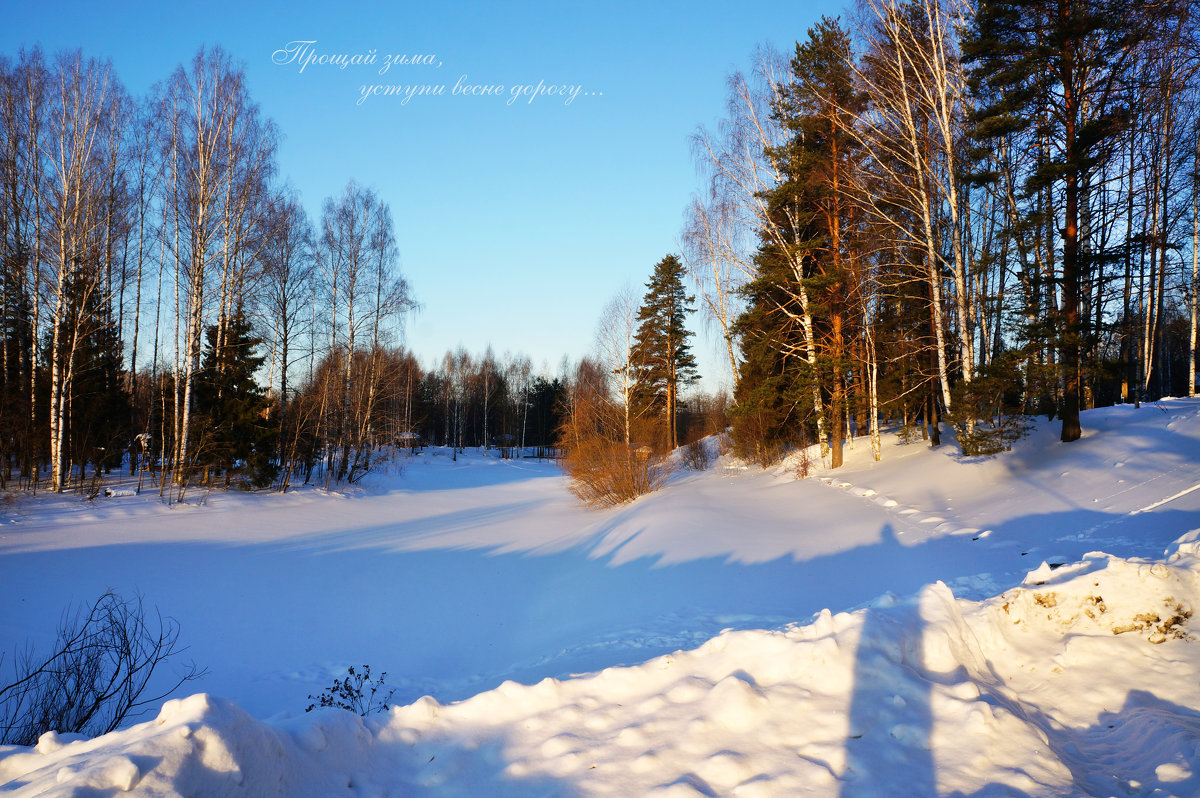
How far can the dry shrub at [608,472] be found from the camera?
16672 millimetres

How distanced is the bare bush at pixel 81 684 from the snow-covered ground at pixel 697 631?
53 centimetres

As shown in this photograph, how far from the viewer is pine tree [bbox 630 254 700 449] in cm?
3316

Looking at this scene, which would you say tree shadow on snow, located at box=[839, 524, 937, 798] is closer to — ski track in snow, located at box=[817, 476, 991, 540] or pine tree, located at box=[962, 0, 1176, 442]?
ski track in snow, located at box=[817, 476, 991, 540]

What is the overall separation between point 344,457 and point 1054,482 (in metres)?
21.5

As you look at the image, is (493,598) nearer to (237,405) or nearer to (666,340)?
(237,405)

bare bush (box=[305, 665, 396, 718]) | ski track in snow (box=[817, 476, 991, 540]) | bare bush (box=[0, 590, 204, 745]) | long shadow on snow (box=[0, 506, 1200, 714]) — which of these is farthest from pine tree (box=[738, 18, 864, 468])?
bare bush (box=[0, 590, 204, 745])

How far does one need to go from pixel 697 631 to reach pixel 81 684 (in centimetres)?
543

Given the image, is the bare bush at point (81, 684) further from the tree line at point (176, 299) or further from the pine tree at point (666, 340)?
the pine tree at point (666, 340)

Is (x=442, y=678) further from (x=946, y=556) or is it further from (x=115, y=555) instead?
(x=115, y=555)

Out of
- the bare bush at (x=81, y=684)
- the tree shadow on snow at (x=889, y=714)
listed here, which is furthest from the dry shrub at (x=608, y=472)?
the tree shadow on snow at (x=889, y=714)

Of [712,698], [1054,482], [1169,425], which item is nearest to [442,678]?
[712,698]

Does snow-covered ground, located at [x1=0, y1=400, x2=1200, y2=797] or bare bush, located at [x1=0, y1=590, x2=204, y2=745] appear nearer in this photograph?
snow-covered ground, located at [x1=0, y1=400, x2=1200, y2=797]

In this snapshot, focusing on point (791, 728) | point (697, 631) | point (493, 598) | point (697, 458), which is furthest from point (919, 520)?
point (697, 458)

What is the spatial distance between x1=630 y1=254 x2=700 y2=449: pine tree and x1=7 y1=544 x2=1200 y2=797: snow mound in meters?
29.0
